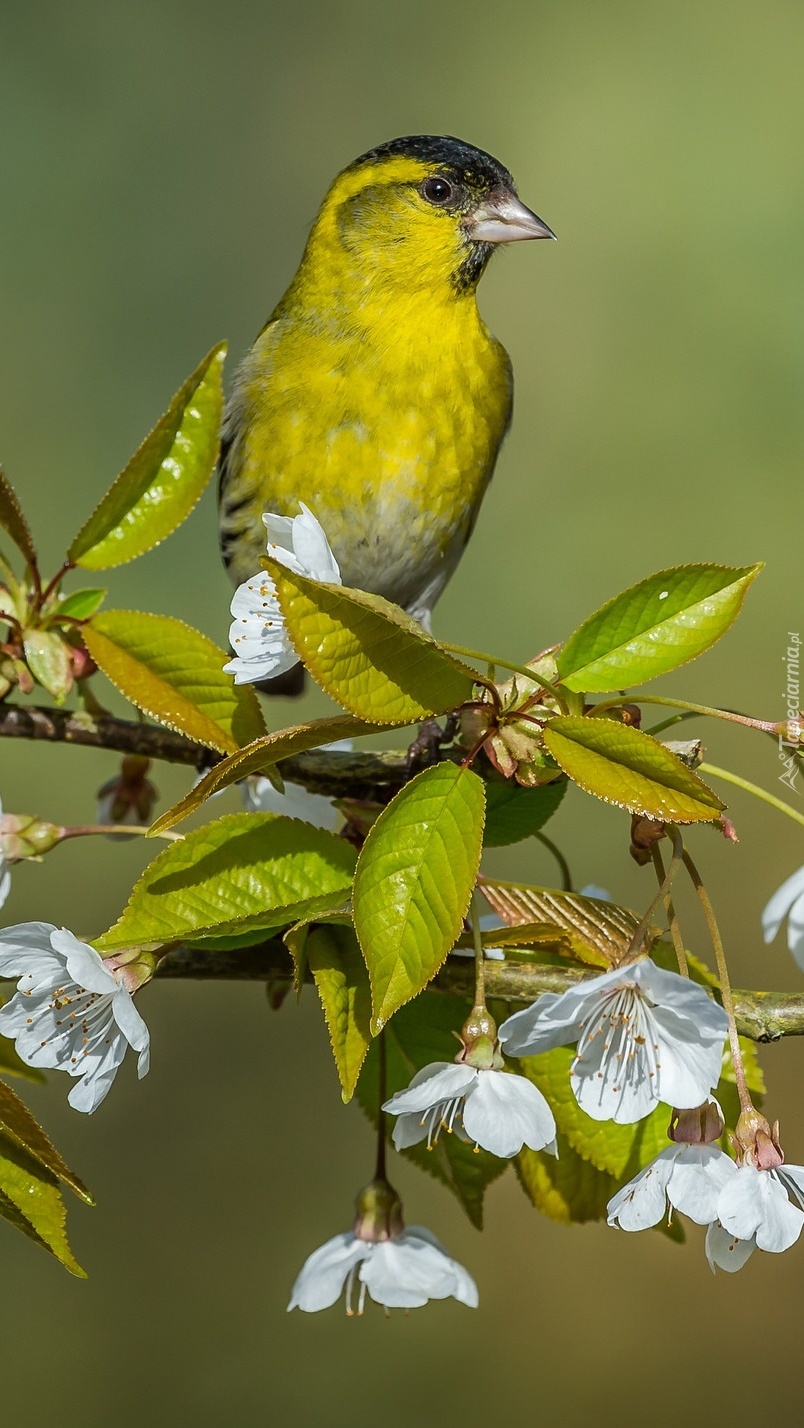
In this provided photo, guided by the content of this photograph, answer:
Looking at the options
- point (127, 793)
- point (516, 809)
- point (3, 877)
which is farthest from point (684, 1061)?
point (127, 793)

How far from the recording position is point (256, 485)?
3094 mm

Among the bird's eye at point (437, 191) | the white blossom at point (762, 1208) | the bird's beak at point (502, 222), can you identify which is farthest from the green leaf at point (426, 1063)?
the bird's eye at point (437, 191)

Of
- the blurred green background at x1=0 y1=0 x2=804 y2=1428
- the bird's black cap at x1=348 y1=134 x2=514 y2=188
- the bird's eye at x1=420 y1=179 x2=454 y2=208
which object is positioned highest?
the bird's black cap at x1=348 y1=134 x2=514 y2=188

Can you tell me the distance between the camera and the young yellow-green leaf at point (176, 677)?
1.46 m

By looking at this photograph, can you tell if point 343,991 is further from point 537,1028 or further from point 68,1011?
point 68,1011

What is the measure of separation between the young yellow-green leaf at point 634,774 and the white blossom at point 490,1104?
307 mm

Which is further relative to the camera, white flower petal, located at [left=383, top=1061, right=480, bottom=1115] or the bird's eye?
the bird's eye

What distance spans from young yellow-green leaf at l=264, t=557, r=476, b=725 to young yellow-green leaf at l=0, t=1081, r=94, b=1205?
503mm

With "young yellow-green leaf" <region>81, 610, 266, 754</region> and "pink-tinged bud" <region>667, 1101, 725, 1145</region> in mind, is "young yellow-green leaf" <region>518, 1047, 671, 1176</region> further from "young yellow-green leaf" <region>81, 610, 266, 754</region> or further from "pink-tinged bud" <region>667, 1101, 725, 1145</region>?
"young yellow-green leaf" <region>81, 610, 266, 754</region>

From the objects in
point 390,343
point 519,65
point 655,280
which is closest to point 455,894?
point 390,343

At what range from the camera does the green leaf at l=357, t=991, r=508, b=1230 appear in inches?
62.4

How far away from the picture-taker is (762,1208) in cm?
127

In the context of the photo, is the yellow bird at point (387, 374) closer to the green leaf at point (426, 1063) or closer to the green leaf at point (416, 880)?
the green leaf at point (426, 1063)

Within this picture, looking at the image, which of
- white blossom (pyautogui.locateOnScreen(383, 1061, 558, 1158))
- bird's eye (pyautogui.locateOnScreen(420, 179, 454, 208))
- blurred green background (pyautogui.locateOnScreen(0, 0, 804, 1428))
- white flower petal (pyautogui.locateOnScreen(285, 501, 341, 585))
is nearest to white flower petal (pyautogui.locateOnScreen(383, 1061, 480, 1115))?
white blossom (pyautogui.locateOnScreen(383, 1061, 558, 1158))
